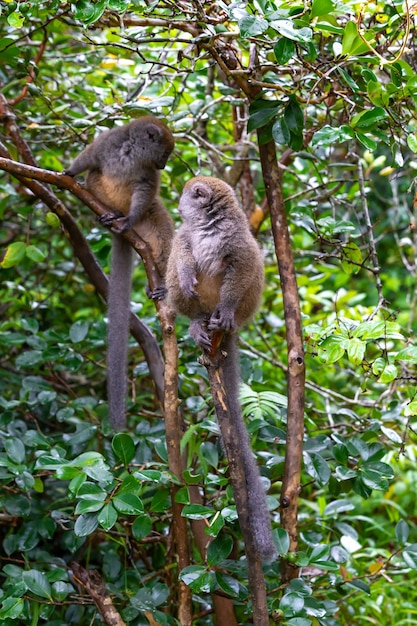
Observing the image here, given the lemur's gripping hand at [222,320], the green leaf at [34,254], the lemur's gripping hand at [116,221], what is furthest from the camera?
the lemur's gripping hand at [116,221]

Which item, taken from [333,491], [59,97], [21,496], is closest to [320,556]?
[333,491]

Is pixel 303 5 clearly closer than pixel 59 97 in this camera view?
Yes

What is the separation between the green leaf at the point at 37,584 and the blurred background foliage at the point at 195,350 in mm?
12

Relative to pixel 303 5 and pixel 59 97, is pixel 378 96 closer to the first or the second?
pixel 303 5

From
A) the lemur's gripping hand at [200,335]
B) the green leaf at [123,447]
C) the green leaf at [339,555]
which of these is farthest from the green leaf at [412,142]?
the green leaf at [339,555]

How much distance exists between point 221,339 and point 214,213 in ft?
1.74

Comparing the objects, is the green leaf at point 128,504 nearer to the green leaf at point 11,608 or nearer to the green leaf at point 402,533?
the green leaf at point 11,608

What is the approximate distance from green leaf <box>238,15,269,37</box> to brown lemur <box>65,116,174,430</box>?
157 centimetres

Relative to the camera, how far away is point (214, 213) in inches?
116

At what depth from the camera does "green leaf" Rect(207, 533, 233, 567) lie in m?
2.69

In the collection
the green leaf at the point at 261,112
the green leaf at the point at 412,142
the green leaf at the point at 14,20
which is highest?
the green leaf at the point at 14,20

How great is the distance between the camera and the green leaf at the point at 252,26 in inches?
89.7

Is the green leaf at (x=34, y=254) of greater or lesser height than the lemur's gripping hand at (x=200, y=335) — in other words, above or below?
above

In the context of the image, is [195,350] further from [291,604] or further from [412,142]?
[412,142]
